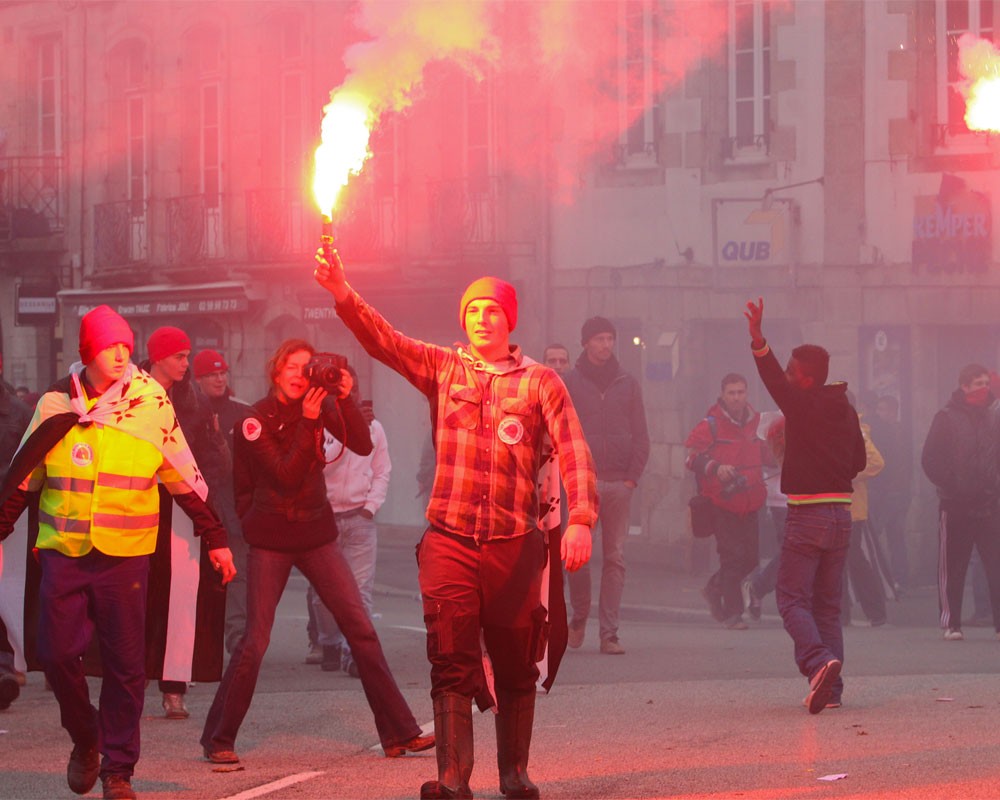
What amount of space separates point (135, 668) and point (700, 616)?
361 inches

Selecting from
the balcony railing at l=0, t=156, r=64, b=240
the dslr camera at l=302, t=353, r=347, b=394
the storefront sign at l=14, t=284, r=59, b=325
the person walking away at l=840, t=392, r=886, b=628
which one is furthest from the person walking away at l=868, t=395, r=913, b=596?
the balcony railing at l=0, t=156, r=64, b=240

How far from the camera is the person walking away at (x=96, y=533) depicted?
740cm

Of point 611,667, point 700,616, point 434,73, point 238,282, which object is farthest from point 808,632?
point 238,282

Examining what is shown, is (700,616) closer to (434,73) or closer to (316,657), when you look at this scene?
(316,657)

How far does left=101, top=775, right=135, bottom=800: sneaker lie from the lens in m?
7.30

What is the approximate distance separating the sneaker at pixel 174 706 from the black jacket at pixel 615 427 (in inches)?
154

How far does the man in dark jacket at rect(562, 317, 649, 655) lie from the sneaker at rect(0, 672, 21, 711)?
13.0ft

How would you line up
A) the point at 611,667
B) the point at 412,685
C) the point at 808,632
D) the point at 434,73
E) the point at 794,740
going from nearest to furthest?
the point at 794,740 → the point at 808,632 → the point at 412,685 → the point at 611,667 → the point at 434,73

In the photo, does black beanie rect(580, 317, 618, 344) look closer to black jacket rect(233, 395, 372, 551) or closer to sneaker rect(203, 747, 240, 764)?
black jacket rect(233, 395, 372, 551)

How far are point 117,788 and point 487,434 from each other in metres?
1.87

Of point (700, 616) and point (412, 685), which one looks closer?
point (412, 685)

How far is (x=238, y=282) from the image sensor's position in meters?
28.7

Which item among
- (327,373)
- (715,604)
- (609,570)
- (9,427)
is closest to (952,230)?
(715,604)

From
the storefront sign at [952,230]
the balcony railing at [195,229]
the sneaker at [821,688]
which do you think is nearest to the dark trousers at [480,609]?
the sneaker at [821,688]
